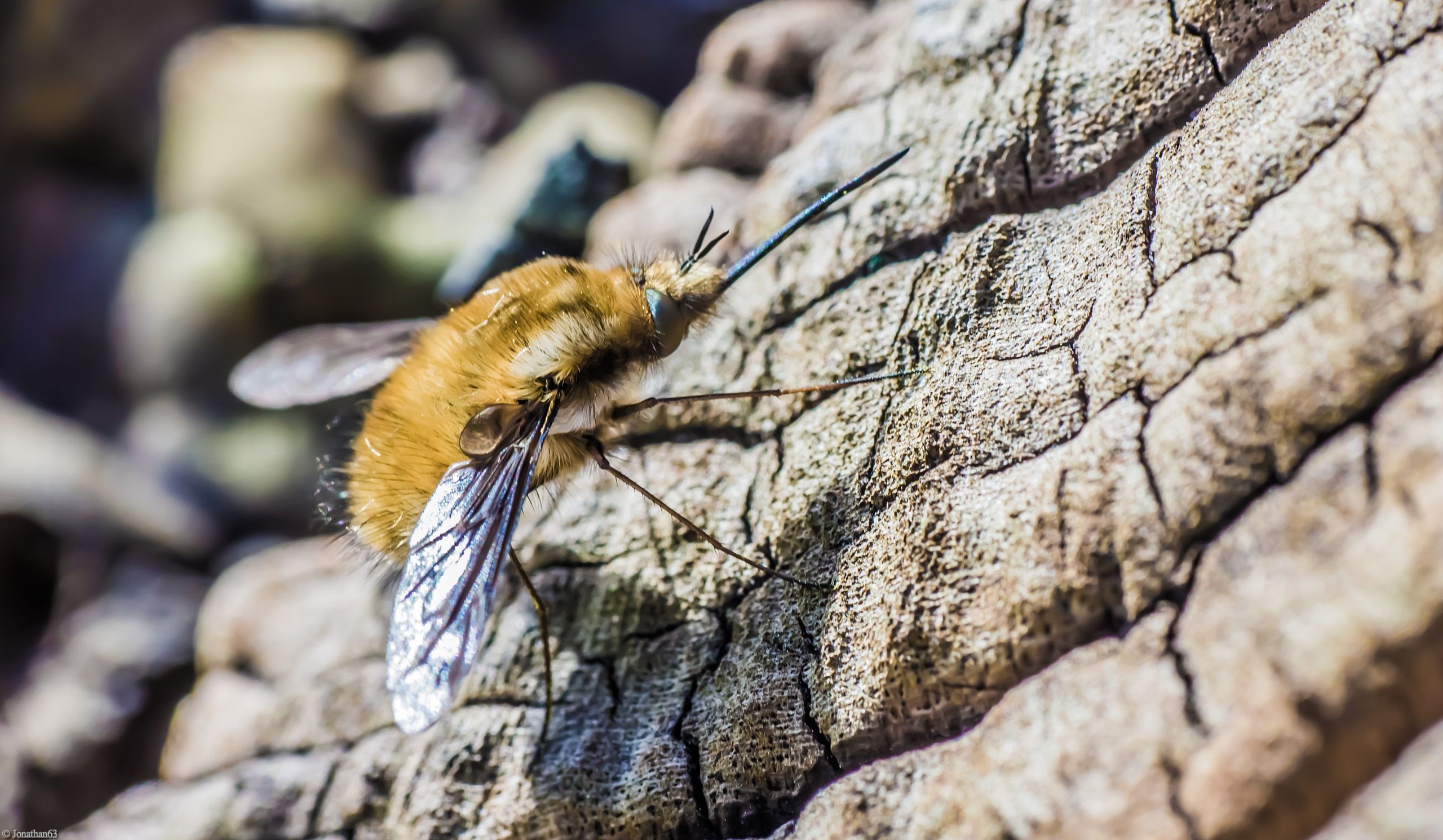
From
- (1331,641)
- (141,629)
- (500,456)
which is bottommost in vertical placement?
(1331,641)

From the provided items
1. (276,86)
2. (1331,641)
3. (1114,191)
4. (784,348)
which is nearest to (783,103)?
(784,348)

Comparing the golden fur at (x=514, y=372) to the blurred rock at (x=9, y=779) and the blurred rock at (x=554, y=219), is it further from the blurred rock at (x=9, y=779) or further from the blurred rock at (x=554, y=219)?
the blurred rock at (x=9, y=779)

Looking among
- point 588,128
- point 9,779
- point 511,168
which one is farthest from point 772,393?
point 9,779

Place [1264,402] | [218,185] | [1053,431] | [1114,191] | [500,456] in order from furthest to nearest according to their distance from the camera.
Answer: [218,185] < [500,456] < [1114,191] < [1053,431] < [1264,402]

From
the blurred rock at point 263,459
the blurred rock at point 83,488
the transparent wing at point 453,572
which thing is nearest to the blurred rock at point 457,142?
the blurred rock at point 263,459

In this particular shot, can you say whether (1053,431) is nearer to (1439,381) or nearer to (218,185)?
(1439,381)

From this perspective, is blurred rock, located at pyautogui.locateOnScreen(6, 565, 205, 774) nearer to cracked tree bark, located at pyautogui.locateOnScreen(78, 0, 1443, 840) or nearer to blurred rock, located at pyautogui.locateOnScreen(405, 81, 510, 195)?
cracked tree bark, located at pyautogui.locateOnScreen(78, 0, 1443, 840)

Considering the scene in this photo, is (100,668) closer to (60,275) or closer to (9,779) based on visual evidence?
(9,779)
